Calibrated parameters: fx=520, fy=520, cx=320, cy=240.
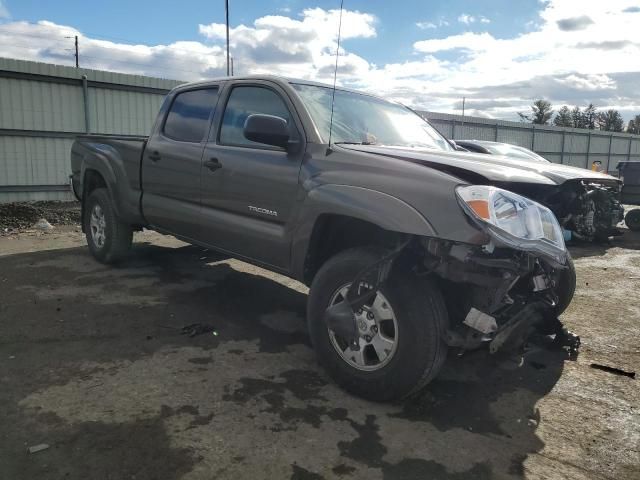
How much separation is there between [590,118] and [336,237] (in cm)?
6142

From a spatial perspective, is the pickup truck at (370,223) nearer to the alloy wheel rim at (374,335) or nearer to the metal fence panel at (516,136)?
the alloy wheel rim at (374,335)

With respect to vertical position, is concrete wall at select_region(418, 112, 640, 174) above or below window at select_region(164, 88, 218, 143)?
above

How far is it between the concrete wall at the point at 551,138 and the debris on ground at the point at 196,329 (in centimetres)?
1521

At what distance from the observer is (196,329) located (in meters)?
4.12

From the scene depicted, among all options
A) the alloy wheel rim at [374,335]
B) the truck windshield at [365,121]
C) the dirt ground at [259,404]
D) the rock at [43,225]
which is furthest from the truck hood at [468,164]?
the rock at [43,225]

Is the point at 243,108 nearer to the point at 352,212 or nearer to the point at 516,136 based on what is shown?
the point at 352,212

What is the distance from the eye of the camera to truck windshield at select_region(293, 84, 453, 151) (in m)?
3.68

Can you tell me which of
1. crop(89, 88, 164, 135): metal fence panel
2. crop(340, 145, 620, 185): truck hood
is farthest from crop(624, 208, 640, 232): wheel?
crop(89, 88, 164, 135): metal fence panel

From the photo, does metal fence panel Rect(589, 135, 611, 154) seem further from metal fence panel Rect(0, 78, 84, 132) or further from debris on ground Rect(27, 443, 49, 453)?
debris on ground Rect(27, 443, 49, 453)

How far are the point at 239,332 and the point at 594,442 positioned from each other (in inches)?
99.6

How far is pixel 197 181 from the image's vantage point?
4.35m

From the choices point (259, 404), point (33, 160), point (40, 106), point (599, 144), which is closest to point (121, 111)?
point (40, 106)

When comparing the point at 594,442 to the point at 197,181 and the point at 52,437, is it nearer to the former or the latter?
the point at 52,437

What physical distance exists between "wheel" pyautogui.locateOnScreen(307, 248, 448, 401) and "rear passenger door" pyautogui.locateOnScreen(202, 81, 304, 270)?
22.7 inches
